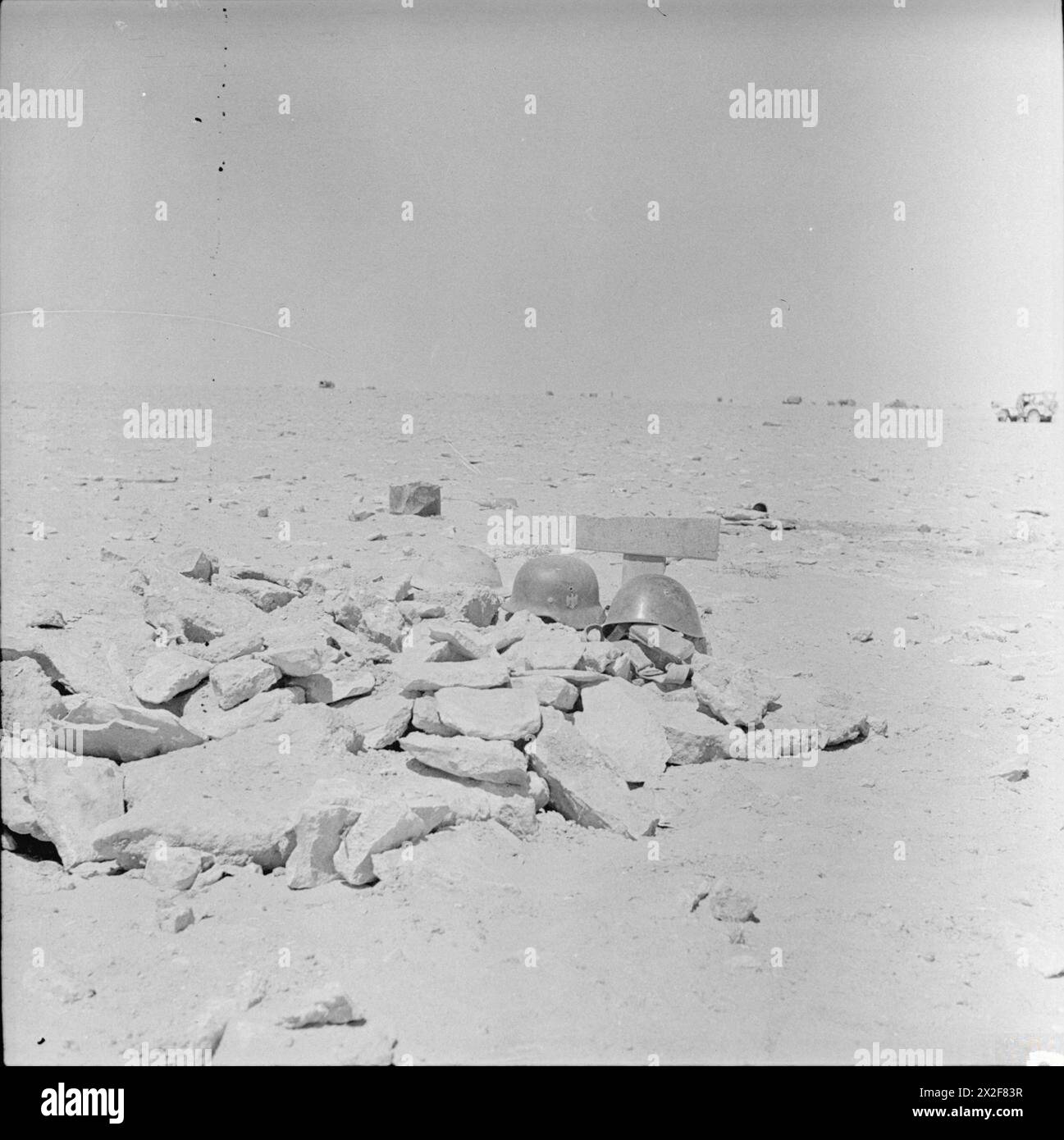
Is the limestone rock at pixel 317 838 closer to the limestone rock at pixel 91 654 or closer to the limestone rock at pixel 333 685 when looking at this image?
the limestone rock at pixel 333 685

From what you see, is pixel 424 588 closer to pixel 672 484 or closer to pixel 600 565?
pixel 600 565

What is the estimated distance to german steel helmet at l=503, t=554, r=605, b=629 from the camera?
759cm

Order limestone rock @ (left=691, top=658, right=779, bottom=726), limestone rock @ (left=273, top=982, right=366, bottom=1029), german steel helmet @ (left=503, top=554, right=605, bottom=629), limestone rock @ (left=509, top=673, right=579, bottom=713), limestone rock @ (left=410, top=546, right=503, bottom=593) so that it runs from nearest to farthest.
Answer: limestone rock @ (left=273, top=982, right=366, bottom=1029)
limestone rock @ (left=509, top=673, right=579, bottom=713)
limestone rock @ (left=691, top=658, right=779, bottom=726)
german steel helmet @ (left=503, top=554, right=605, bottom=629)
limestone rock @ (left=410, top=546, right=503, bottom=593)

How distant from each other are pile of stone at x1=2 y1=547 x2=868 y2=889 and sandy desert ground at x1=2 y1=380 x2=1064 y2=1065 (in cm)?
14

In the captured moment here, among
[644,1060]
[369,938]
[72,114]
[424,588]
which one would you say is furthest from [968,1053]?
[72,114]

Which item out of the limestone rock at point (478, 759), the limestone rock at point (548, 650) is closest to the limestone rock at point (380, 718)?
the limestone rock at point (478, 759)

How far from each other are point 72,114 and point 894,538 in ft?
31.2

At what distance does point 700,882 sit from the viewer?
15.0 ft

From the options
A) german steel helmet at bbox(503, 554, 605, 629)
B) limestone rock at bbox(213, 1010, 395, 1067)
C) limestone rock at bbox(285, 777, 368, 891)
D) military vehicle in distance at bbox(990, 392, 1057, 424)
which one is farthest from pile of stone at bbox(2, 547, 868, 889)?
military vehicle in distance at bbox(990, 392, 1057, 424)

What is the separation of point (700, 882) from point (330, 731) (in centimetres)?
202

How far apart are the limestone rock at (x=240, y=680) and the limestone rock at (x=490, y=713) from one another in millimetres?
953

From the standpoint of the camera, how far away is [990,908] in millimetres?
4691

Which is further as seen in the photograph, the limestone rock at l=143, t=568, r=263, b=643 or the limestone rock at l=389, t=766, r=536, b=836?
the limestone rock at l=143, t=568, r=263, b=643

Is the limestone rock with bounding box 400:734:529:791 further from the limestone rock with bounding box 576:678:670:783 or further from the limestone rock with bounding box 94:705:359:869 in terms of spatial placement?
the limestone rock with bounding box 576:678:670:783
